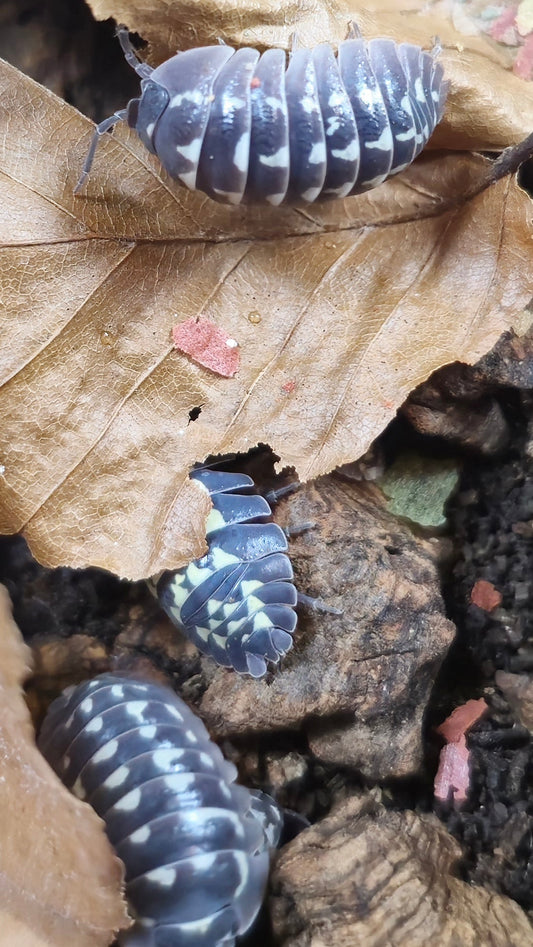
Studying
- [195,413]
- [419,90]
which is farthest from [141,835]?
[419,90]

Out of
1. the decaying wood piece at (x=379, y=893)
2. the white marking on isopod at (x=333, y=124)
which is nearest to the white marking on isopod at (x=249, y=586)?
the decaying wood piece at (x=379, y=893)

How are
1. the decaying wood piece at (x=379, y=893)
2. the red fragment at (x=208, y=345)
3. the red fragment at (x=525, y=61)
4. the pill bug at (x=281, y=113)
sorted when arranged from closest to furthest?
the decaying wood piece at (x=379, y=893), the pill bug at (x=281, y=113), the red fragment at (x=208, y=345), the red fragment at (x=525, y=61)

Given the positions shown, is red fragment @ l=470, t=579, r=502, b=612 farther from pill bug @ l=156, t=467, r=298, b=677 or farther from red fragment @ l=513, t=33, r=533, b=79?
red fragment @ l=513, t=33, r=533, b=79

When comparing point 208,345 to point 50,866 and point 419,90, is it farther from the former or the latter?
point 50,866

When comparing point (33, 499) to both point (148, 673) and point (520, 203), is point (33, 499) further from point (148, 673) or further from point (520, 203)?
point (520, 203)

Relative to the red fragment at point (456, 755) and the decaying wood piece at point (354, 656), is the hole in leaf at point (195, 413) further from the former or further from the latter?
the red fragment at point (456, 755)

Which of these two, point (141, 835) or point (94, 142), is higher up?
point (94, 142)

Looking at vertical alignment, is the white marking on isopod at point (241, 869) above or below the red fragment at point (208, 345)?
below
